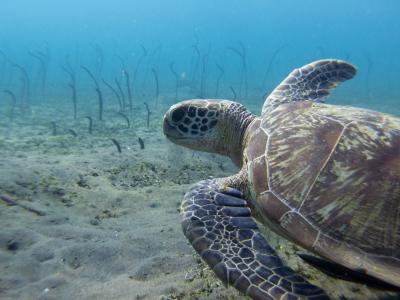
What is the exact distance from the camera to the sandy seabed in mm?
2611

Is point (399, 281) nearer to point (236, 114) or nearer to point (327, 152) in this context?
point (327, 152)

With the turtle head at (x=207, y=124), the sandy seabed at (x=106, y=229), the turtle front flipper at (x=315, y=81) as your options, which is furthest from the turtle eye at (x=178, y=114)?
the sandy seabed at (x=106, y=229)

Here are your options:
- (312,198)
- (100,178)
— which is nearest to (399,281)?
(312,198)

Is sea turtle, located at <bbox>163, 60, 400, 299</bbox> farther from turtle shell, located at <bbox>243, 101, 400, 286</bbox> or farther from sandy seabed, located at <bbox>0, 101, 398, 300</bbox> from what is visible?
sandy seabed, located at <bbox>0, 101, 398, 300</bbox>

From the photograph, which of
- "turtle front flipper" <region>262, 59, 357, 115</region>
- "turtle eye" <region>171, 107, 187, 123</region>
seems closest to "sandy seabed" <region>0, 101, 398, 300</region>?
"turtle eye" <region>171, 107, 187, 123</region>

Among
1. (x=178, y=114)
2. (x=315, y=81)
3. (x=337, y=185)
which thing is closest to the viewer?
(x=337, y=185)

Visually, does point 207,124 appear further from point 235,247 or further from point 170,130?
point 235,247

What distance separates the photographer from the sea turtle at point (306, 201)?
2.02 m

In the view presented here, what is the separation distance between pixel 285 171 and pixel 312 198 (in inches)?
11.9

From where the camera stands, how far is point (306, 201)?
7.51 feet

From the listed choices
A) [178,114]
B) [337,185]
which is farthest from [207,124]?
[337,185]

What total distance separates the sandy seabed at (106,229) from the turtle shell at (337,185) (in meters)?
0.62

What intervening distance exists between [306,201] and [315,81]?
2.44 meters

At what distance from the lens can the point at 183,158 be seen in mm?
6125
